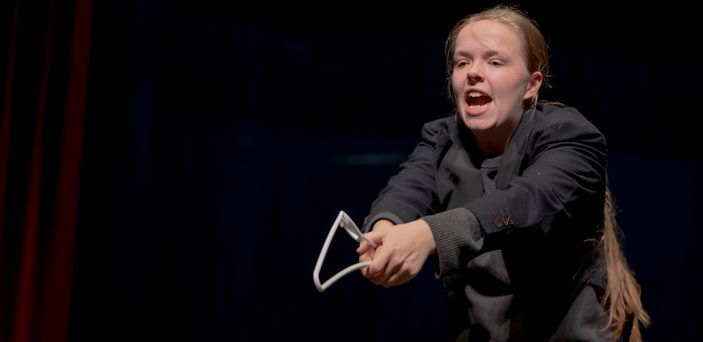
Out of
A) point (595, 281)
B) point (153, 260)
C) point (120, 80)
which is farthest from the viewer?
point (153, 260)

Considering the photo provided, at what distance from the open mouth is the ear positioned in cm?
7

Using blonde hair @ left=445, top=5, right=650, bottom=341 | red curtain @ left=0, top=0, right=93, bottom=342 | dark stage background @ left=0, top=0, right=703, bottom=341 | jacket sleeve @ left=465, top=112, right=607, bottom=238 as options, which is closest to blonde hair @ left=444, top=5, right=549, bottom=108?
blonde hair @ left=445, top=5, right=650, bottom=341

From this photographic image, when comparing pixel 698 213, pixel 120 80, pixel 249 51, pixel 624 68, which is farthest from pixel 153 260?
pixel 698 213

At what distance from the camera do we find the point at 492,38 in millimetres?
892

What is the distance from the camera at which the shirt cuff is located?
67cm

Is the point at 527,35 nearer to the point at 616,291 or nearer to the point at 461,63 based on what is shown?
the point at 461,63

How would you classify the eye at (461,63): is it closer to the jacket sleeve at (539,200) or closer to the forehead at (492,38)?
the forehead at (492,38)

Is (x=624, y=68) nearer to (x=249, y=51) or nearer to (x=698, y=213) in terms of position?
(x=698, y=213)

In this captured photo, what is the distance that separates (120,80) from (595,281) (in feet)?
4.48

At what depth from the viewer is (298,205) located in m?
1.86

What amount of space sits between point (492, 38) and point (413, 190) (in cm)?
27

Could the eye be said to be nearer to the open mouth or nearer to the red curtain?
the open mouth

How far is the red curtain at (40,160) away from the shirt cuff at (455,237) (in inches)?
48.7

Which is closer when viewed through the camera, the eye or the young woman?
the young woman
